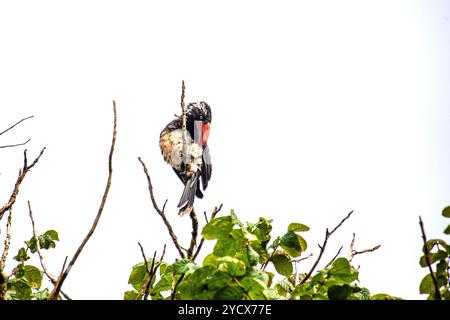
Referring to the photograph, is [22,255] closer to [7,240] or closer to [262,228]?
[7,240]

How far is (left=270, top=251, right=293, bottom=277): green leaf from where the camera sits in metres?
2.55

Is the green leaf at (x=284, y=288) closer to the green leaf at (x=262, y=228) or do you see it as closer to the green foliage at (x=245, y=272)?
the green foliage at (x=245, y=272)

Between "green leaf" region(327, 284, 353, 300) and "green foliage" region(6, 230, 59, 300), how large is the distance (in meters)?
1.30

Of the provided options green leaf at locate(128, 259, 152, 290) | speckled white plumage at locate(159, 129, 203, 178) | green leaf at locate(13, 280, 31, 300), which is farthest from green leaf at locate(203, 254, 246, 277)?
speckled white plumage at locate(159, 129, 203, 178)

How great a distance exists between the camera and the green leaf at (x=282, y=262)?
101 inches

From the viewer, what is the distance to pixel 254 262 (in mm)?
2039

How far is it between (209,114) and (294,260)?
4.47m

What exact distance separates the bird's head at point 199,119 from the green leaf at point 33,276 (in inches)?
155

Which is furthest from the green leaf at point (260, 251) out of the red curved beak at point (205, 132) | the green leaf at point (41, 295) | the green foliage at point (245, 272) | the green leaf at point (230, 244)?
the red curved beak at point (205, 132)

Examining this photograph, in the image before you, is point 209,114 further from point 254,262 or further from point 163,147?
point 254,262
